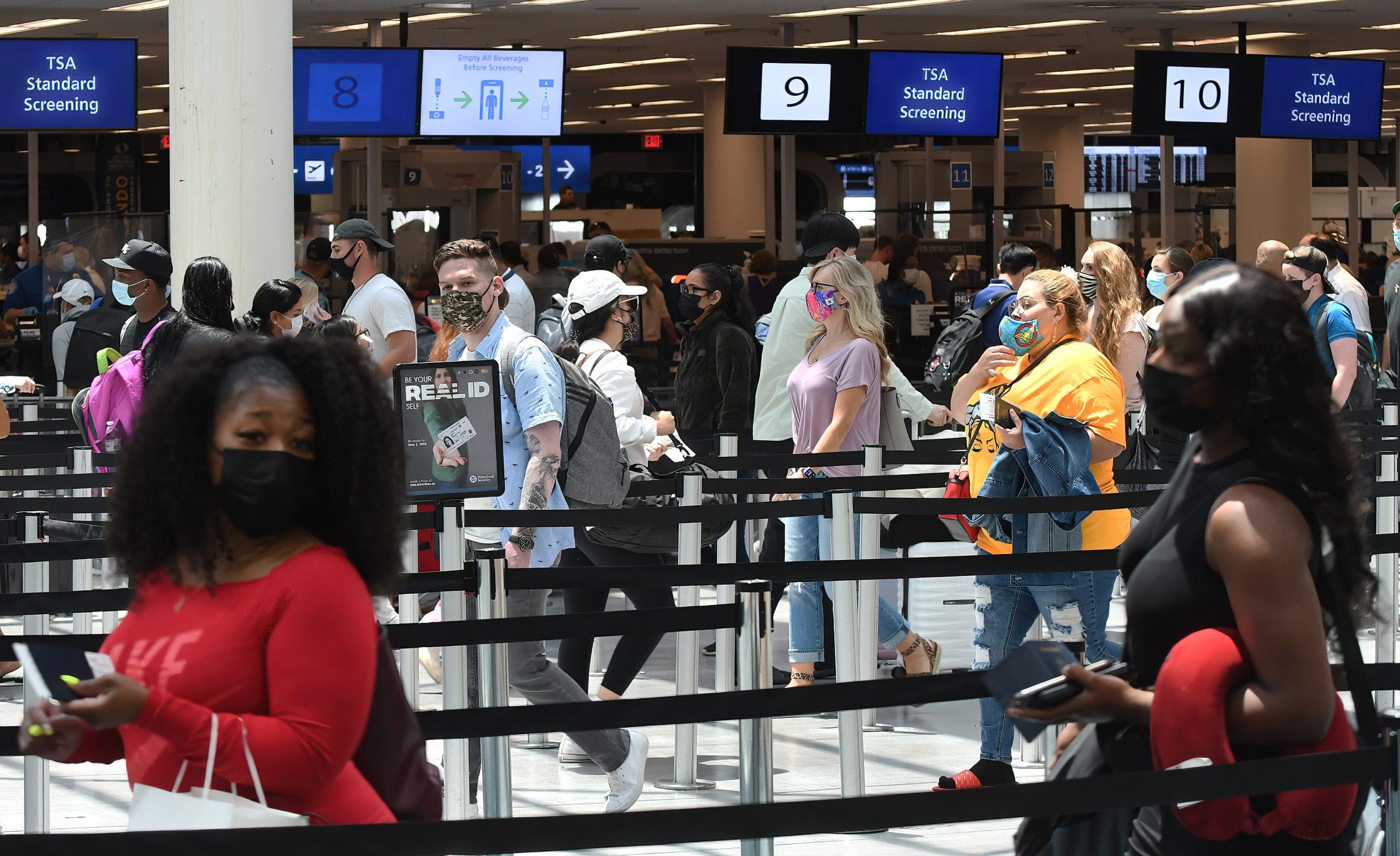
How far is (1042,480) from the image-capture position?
208 inches

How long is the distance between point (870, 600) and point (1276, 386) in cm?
363

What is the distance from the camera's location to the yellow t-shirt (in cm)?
527

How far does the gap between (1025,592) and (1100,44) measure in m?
16.0

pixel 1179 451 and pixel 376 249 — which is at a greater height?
pixel 376 249

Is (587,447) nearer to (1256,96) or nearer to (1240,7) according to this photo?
(1256,96)

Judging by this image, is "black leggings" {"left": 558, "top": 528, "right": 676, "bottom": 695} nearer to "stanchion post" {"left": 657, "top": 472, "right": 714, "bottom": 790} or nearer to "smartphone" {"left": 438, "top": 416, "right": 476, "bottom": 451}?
"stanchion post" {"left": 657, "top": 472, "right": 714, "bottom": 790}

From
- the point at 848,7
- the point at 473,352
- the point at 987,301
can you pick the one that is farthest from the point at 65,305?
the point at 473,352

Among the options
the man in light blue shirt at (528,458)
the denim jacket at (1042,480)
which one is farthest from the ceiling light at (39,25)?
the denim jacket at (1042,480)

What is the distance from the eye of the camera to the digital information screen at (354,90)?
1403cm

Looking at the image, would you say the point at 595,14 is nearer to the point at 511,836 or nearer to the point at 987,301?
the point at 987,301

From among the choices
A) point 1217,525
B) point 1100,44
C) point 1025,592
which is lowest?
point 1025,592

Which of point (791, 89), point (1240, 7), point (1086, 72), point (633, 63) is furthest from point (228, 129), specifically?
point (1086, 72)

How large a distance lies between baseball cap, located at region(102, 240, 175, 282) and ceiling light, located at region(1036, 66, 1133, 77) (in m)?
18.2

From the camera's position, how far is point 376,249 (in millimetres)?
8164
